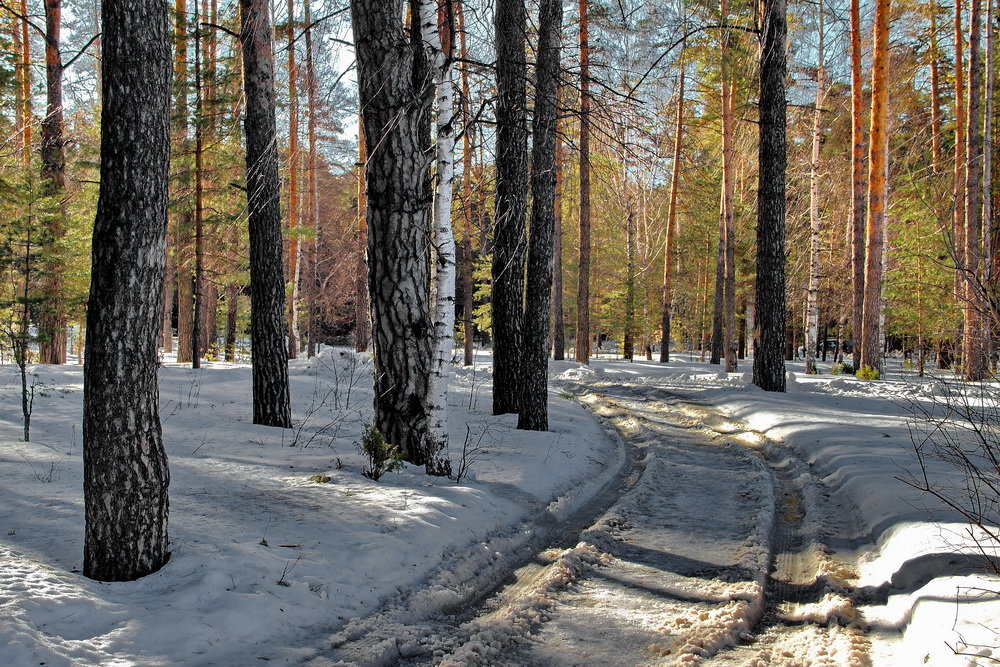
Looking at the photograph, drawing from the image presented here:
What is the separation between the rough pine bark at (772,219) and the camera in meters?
13.5

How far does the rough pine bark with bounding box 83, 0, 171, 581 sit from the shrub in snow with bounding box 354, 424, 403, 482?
234cm

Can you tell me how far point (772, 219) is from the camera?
13.8 meters

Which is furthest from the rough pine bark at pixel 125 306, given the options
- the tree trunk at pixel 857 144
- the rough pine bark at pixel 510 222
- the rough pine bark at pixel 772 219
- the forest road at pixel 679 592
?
the tree trunk at pixel 857 144

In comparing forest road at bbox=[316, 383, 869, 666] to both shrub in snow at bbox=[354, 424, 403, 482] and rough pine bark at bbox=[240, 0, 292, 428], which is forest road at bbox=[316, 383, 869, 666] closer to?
shrub in snow at bbox=[354, 424, 403, 482]

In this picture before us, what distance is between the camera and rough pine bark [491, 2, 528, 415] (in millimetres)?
8930

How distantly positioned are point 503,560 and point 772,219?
11301 mm

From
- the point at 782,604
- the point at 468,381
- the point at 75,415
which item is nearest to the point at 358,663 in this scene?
the point at 782,604

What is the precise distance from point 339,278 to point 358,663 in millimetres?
32602

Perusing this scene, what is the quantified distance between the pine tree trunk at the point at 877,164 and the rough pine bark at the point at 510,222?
10774 mm

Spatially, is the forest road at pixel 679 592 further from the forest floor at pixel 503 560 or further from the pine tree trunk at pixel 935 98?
the pine tree trunk at pixel 935 98

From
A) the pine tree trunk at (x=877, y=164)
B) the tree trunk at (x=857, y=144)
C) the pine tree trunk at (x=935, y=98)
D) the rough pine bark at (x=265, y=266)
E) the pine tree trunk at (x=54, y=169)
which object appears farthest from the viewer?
the pine tree trunk at (x=935, y=98)

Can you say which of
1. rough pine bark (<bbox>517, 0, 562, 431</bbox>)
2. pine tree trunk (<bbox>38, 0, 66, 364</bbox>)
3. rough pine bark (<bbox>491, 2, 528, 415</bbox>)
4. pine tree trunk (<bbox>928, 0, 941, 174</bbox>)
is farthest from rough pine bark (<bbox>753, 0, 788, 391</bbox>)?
pine tree trunk (<bbox>38, 0, 66, 364</bbox>)

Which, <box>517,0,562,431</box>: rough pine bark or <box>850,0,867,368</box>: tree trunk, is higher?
<box>850,0,867,368</box>: tree trunk

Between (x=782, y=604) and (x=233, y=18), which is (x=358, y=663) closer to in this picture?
(x=782, y=604)
